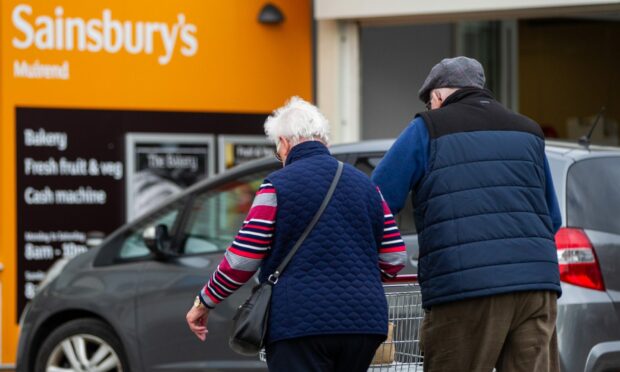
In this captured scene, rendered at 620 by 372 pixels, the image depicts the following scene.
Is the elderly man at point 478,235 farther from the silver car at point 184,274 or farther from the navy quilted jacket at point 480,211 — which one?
the silver car at point 184,274

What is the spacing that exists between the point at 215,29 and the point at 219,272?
7.09 metres

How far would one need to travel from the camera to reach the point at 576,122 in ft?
48.2

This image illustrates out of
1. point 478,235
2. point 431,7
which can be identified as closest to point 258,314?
point 478,235

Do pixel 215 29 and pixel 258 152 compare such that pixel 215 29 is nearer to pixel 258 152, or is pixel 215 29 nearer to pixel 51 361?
pixel 258 152

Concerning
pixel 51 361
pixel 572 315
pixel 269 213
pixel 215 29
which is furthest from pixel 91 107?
pixel 269 213

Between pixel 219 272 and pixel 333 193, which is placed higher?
pixel 333 193

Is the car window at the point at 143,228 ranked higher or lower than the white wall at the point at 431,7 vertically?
lower

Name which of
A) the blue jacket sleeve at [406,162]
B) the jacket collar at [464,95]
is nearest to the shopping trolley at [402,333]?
the blue jacket sleeve at [406,162]

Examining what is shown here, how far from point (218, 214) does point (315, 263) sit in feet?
9.64

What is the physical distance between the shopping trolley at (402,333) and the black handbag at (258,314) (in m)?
0.49

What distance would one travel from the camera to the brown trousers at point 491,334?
4.43m

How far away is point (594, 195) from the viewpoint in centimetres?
612

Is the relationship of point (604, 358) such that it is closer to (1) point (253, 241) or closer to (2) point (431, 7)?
(1) point (253, 241)

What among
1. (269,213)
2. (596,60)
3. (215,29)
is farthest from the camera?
(596,60)
